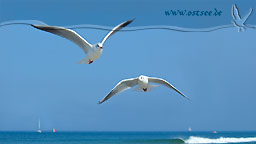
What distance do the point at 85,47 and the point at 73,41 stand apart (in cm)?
25

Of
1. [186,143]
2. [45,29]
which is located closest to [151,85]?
[45,29]

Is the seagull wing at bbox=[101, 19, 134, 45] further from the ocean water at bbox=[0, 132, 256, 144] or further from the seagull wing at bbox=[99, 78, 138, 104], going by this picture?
the ocean water at bbox=[0, 132, 256, 144]

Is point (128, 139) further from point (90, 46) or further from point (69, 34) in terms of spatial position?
point (69, 34)

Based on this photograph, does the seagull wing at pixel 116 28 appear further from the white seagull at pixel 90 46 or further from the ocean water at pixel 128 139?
the ocean water at pixel 128 139

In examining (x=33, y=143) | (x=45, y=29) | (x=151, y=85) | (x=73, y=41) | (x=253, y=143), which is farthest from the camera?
(x=33, y=143)

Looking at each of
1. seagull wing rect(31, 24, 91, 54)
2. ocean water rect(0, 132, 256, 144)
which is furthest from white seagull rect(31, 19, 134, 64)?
ocean water rect(0, 132, 256, 144)

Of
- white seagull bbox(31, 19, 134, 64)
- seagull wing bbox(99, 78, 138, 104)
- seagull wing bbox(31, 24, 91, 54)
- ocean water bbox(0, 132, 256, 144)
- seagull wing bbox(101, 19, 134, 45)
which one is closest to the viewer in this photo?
seagull wing bbox(31, 24, 91, 54)

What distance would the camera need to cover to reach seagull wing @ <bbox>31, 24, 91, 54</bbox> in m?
5.90

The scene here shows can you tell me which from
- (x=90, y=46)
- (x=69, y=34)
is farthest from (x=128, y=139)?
(x=69, y=34)

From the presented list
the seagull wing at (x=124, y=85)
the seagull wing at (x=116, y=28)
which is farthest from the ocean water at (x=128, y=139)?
the seagull wing at (x=116, y=28)

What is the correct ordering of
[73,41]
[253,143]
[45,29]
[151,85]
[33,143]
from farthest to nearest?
[33,143] < [253,143] < [151,85] < [73,41] < [45,29]

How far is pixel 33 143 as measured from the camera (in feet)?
75.6

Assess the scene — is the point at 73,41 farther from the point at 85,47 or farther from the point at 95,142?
the point at 95,142

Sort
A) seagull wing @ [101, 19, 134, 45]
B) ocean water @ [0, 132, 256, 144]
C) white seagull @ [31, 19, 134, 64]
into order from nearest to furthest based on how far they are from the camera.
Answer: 1. white seagull @ [31, 19, 134, 64]
2. seagull wing @ [101, 19, 134, 45]
3. ocean water @ [0, 132, 256, 144]
